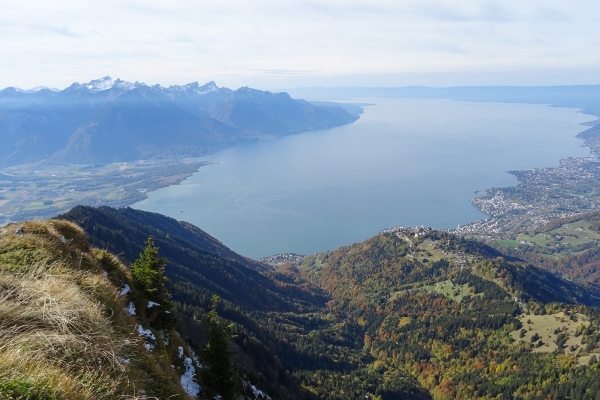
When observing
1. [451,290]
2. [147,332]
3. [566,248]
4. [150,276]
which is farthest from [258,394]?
[566,248]

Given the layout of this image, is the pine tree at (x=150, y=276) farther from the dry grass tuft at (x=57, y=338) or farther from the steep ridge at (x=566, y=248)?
the steep ridge at (x=566, y=248)

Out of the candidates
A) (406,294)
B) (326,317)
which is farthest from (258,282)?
(406,294)

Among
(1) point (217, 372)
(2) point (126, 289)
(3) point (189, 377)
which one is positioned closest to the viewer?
(2) point (126, 289)

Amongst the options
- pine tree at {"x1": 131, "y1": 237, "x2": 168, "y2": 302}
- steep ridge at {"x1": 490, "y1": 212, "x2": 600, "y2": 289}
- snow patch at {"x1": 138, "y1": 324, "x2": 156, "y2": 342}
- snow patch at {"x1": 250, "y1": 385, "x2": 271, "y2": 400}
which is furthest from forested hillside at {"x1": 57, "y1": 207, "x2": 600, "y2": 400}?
steep ridge at {"x1": 490, "y1": 212, "x2": 600, "y2": 289}

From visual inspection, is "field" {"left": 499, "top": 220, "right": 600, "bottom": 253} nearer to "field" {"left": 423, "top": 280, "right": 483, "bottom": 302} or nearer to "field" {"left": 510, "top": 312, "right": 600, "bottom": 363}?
"field" {"left": 423, "top": 280, "right": 483, "bottom": 302}

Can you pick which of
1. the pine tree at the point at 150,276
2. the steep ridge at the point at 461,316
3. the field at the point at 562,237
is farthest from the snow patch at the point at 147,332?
the field at the point at 562,237

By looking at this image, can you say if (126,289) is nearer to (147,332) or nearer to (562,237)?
(147,332)
